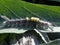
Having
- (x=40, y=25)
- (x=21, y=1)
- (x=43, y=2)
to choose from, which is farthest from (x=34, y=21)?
(x=43, y=2)

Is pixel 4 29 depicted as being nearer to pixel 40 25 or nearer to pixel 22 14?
pixel 40 25

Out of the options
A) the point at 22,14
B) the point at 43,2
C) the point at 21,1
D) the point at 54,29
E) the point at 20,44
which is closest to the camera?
the point at 20,44

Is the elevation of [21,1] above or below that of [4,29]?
below

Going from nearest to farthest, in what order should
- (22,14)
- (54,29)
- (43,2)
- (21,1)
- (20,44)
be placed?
1. (20,44)
2. (54,29)
3. (22,14)
4. (21,1)
5. (43,2)

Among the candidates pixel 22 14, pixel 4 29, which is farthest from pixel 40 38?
pixel 22 14

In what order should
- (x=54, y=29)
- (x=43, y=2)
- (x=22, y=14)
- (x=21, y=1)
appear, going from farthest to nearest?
(x=43, y=2) < (x=21, y=1) < (x=22, y=14) < (x=54, y=29)

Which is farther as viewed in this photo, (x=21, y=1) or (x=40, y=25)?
(x=21, y=1)

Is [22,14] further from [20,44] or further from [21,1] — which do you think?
[20,44]

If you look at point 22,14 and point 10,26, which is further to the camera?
point 22,14

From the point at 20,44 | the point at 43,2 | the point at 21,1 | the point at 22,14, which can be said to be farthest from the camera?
the point at 43,2
